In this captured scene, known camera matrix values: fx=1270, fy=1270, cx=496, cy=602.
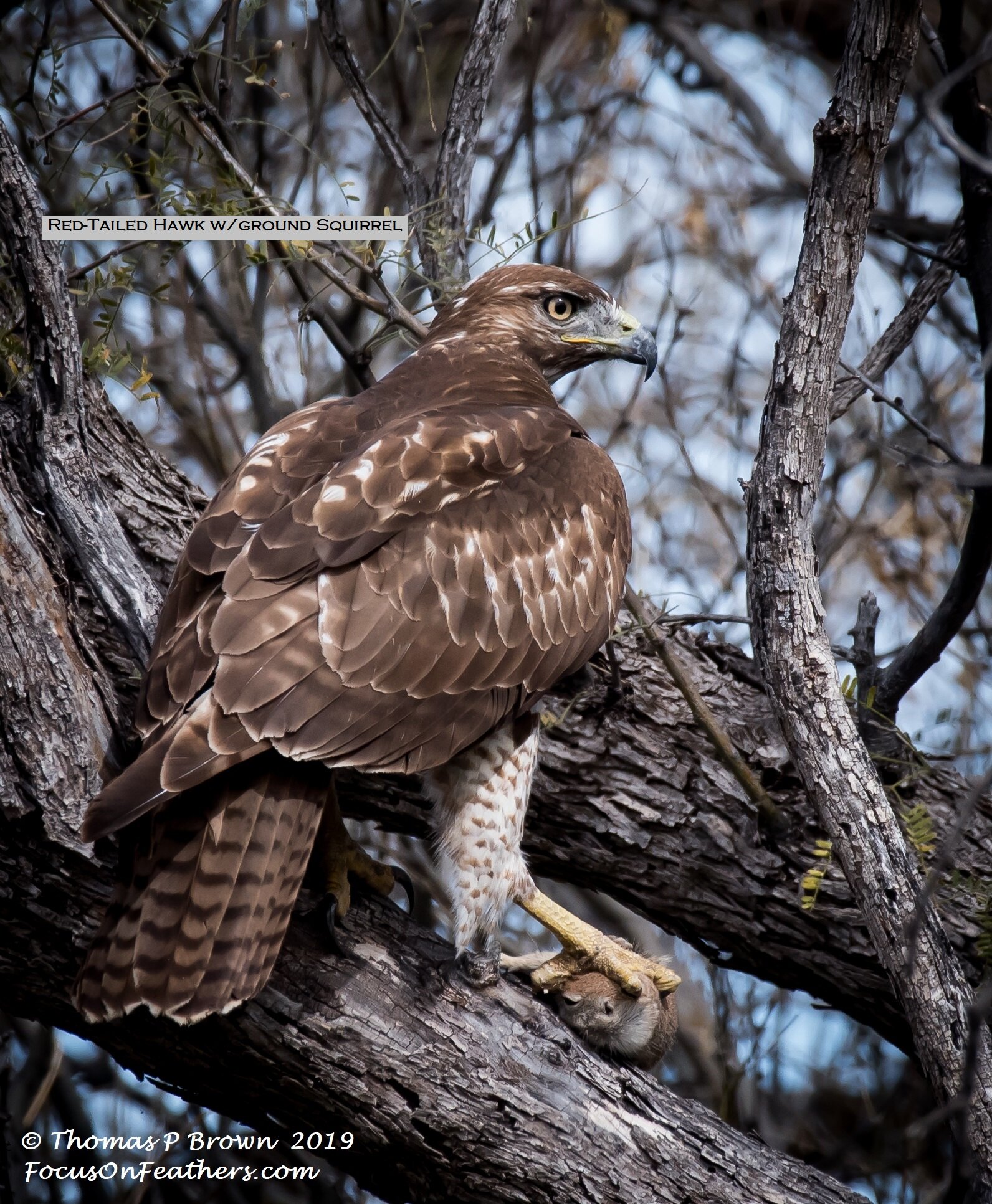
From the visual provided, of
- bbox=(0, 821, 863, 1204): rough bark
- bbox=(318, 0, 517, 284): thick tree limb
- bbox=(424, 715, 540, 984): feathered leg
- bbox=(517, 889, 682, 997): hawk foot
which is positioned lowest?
bbox=(0, 821, 863, 1204): rough bark

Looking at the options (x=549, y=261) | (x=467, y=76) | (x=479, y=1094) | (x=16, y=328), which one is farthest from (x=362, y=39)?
(x=479, y=1094)

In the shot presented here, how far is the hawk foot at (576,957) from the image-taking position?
10.9 ft

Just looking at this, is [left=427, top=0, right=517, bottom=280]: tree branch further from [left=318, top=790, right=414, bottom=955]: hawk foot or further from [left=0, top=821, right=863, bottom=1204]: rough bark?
[left=0, top=821, right=863, bottom=1204]: rough bark

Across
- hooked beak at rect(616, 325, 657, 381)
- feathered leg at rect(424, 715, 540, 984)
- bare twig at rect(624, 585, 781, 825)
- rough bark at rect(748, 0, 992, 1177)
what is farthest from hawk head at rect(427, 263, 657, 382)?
feathered leg at rect(424, 715, 540, 984)

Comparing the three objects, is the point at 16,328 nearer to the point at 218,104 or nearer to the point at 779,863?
the point at 218,104

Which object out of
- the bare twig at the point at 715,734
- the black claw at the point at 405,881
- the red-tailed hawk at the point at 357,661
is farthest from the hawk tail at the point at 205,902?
the bare twig at the point at 715,734

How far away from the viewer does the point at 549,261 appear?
18.2ft

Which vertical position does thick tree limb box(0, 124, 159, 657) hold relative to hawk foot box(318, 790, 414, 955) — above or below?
above

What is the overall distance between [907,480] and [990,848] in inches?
101

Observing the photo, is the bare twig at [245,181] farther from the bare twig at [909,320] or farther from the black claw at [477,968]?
the black claw at [477,968]

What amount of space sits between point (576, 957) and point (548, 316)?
84.1 inches

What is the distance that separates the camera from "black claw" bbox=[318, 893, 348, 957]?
114 inches

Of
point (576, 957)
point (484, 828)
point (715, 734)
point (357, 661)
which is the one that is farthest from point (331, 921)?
point (715, 734)

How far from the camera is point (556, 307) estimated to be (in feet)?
14.2
